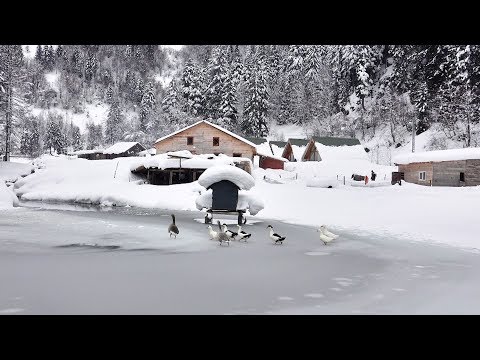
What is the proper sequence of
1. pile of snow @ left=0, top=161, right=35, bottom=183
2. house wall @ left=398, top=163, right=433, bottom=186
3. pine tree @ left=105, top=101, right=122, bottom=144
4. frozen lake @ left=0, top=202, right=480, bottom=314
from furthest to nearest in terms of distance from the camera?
1. pine tree @ left=105, top=101, right=122, bottom=144
2. pile of snow @ left=0, top=161, right=35, bottom=183
3. house wall @ left=398, top=163, right=433, bottom=186
4. frozen lake @ left=0, top=202, right=480, bottom=314

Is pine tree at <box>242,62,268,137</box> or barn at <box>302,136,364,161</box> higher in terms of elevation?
pine tree at <box>242,62,268,137</box>

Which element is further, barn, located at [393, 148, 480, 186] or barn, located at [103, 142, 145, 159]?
barn, located at [103, 142, 145, 159]

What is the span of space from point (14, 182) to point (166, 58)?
346 feet

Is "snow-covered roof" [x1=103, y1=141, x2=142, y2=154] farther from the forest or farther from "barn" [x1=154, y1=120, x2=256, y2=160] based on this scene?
"barn" [x1=154, y1=120, x2=256, y2=160]

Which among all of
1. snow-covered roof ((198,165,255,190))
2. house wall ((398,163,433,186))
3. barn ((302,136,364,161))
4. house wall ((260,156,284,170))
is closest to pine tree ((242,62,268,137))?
barn ((302,136,364,161))

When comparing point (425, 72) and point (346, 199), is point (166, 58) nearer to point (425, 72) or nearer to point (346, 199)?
point (425, 72)

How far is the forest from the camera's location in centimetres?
5003

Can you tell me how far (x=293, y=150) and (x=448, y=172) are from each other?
26.3 meters

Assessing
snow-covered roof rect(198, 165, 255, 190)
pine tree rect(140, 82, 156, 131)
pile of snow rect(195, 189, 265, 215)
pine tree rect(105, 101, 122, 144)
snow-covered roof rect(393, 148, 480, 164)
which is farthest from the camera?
pine tree rect(105, 101, 122, 144)

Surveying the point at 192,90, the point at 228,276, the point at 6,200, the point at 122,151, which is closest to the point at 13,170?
the point at 6,200

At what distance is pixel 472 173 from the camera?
32750 millimetres

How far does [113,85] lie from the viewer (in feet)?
433

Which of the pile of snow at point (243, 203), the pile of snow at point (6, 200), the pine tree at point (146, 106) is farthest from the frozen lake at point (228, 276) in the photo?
the pine tree at point (146, 106)

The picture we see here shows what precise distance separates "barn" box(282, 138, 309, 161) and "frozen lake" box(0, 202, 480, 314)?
1740 inches
